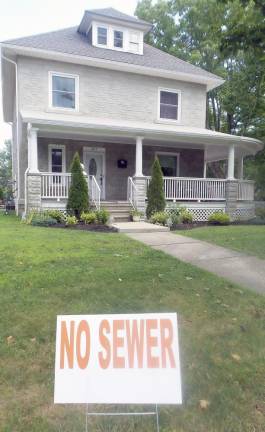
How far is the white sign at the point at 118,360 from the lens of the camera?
75.4 inches

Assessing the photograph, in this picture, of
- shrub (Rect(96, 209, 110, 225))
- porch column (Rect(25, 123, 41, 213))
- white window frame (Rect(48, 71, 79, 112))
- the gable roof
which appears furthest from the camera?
white window frame (Rect(48, 71, 79, 112))

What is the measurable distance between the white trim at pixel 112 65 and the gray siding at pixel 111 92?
23 cm

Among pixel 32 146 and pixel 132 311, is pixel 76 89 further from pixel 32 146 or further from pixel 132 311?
pixel 132 311

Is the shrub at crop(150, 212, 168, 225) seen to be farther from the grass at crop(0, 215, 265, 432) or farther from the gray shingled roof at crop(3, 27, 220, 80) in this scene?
the gray shingled roof at crop(3, 27, 220, 80)

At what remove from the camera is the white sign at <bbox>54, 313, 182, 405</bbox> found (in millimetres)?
1914

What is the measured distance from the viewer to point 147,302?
3.71 m

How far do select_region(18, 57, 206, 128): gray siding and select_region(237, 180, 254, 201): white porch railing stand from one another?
3.92 metres

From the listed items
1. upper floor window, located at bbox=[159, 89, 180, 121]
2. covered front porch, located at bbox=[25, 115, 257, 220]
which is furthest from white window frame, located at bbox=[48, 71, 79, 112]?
upper floor window, located at bbox=[159, 89, 180, 121]

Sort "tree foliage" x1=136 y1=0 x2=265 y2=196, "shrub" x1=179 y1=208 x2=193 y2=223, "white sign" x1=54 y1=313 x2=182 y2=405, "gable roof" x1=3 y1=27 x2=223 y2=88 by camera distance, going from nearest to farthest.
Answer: "white sign" x1=54 y1=313 x2=182 y2=405
"shrub" x1=179 y1=208 x2=193 y2=223
"gable roof" x1=3 y1=27 x2=223 y2=88
"tree foliage" x1=136 y1=0 x2=265 y2=196

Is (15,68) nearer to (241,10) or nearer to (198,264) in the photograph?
(241,10)

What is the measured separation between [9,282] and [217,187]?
10545 mm

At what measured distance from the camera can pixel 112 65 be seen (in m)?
13.7

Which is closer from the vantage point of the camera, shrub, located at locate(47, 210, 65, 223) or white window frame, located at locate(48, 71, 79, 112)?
shrub, located at locate(47, 210, 65, 223)

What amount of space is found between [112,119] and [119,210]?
4.55 m
